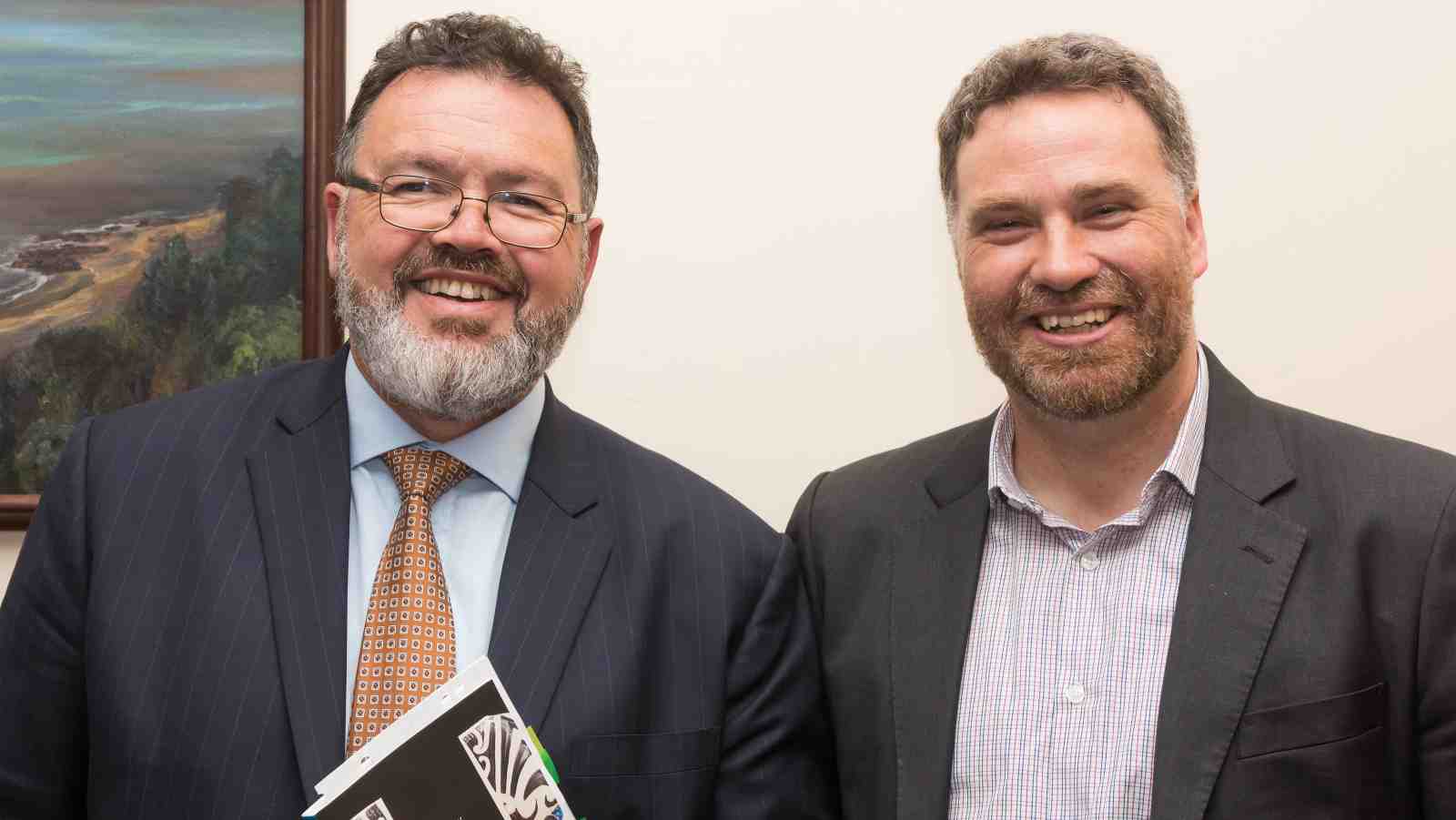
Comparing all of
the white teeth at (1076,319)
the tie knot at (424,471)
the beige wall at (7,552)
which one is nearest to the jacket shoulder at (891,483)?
the white teeth at (1076,319)

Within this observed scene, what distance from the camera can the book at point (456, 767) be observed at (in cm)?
151

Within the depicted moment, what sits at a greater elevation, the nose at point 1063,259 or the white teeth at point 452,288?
the nose at point 1063,259

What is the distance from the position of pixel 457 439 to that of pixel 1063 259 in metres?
0.96

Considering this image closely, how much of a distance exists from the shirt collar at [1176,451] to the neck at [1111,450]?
2cm

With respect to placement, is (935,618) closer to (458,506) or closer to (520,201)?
(458,506)

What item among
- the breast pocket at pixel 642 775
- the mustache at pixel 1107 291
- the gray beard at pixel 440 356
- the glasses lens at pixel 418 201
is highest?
the glasses lens at pixel 418 201

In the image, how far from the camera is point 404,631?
1730 mm

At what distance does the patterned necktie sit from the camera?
5.59 feet

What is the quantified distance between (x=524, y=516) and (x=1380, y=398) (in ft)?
6.33

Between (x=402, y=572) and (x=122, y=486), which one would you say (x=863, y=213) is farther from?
(x=122, y=486)

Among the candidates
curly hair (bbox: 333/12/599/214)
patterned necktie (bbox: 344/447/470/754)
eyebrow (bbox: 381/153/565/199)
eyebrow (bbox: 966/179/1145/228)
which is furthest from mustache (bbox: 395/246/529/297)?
eyebrow (bbox: 966/179/1145/228)

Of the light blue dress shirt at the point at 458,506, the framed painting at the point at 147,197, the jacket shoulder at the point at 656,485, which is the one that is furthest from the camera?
the framed painting at the point at 147,197

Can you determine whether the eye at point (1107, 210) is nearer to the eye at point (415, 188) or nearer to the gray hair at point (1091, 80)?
the gray hair at point (1091, 80)

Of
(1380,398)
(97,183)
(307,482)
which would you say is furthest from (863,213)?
(97,183)
